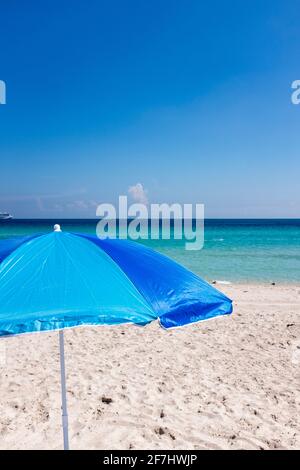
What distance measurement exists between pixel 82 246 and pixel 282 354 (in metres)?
5.53

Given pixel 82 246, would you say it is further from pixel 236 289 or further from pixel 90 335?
pixel 236 289

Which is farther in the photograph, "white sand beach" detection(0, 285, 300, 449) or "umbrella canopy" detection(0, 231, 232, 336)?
"white sand beach" detection(0, 285, 300, 449)

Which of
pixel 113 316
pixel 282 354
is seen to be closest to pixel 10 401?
pixel 113 316

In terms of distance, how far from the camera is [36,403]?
15.8ft

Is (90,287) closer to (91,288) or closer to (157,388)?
(91,288)

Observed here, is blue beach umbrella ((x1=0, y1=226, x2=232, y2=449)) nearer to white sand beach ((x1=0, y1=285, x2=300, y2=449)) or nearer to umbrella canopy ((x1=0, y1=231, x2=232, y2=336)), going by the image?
umbrella canopy ((x1=0, y1=231, x2=232, y2=336))

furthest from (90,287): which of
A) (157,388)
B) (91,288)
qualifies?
(157,388)

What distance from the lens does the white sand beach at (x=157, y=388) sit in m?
4.15

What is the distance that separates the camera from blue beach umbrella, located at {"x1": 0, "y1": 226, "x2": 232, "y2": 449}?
2119 millimetres

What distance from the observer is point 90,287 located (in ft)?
7.72

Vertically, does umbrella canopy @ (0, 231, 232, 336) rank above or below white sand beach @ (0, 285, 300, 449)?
above

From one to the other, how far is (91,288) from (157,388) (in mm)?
3579

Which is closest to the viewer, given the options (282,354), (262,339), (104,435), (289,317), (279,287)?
(104,435)

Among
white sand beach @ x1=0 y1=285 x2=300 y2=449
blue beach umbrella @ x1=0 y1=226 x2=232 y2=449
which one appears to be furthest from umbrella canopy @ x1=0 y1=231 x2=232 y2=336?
white sand beach @ x1=0 y1=285 x2=300 y2=449
